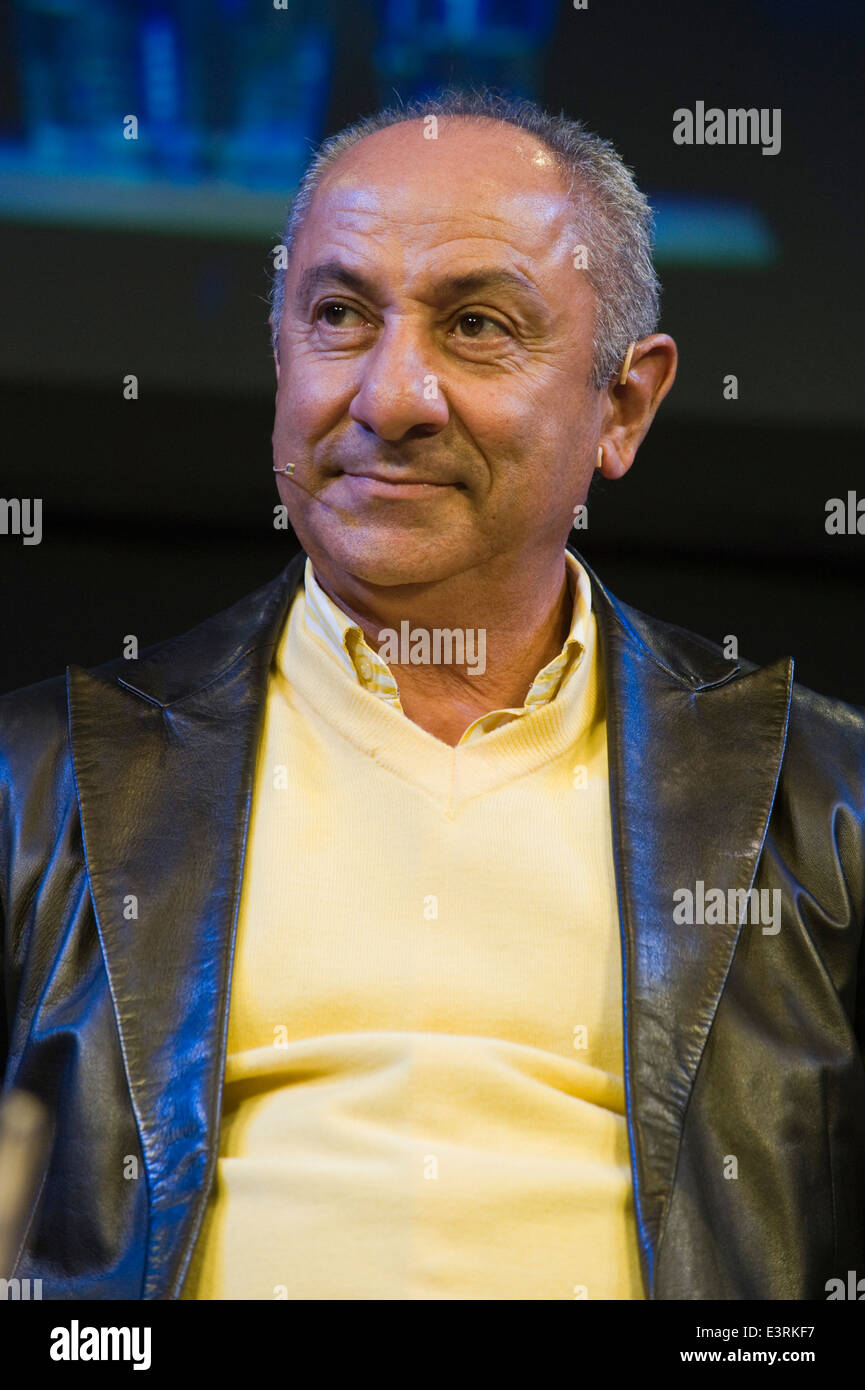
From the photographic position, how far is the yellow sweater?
4.99 feet

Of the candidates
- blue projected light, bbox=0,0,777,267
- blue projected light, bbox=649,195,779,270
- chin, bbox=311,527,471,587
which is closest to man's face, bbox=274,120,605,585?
chin, bbox=311,527,471,587

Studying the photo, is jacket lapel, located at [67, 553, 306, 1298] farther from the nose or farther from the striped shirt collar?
the nose

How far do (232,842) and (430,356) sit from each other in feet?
1.76

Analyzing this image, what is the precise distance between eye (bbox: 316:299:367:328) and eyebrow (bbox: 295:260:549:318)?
2 cm

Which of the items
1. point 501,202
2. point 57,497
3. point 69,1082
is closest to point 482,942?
point 69,1082

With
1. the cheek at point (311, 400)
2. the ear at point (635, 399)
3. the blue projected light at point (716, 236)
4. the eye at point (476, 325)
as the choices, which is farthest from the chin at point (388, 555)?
the blue projected light at point (716, 236)

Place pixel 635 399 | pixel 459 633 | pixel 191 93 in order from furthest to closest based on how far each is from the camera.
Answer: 1. pixel 191 93
2. pixel 635 399
3. pixel 459 633

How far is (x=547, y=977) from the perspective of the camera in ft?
5.40

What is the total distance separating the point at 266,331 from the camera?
220 cm

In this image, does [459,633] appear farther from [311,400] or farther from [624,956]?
[624,956]

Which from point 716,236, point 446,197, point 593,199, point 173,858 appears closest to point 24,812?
point 173,858
